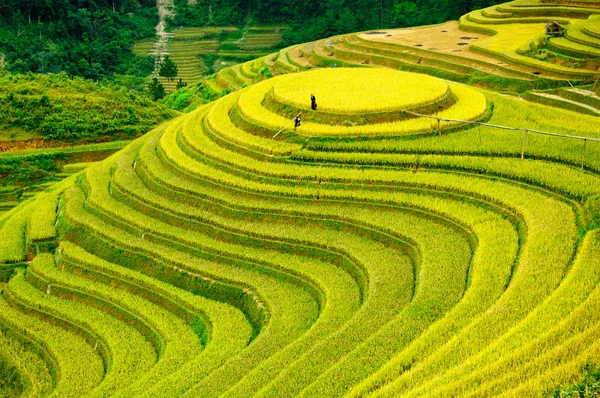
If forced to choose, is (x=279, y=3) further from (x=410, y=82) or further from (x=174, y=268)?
(x=174, y=268)

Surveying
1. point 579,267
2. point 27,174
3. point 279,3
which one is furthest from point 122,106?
point 279,3

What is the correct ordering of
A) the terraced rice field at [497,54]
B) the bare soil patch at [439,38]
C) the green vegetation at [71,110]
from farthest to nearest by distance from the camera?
the bare soil patch at [439,38] → the green vegetation at [71,110] → the terraced rice field at [497,54]

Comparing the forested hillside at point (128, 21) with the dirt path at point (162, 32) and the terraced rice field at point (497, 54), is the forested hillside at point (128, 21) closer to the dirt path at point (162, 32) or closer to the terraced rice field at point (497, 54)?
the dirt path at point (162, 32)

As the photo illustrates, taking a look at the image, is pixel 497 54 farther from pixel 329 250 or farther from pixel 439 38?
pixel 329 250

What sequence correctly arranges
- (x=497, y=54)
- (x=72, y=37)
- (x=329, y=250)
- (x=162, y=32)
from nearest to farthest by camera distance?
1. (x=329, y=250)
2. (x=497, y=54)
3. (x=72, y=37)
4. (x=162, y=32)

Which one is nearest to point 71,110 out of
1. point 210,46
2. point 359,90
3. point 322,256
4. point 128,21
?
point 359,90

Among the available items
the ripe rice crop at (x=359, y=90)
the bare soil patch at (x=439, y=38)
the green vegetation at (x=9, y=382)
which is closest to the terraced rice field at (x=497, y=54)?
the bare soil patch at (x=439, y=38)
